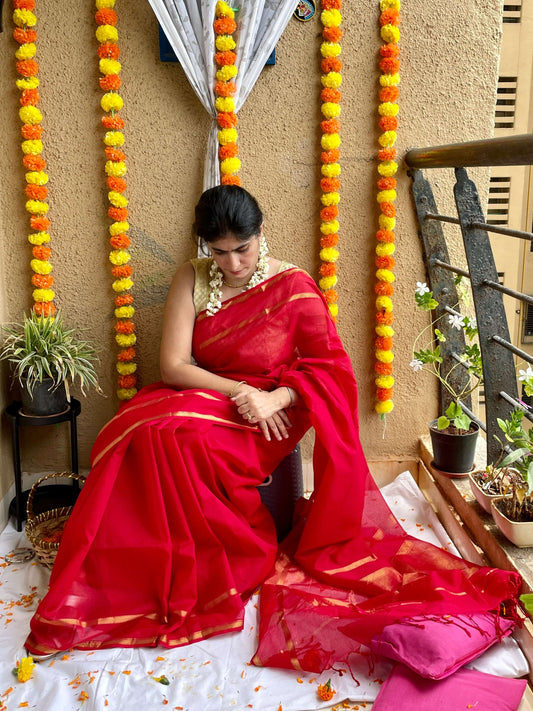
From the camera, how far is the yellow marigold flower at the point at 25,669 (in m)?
1.82

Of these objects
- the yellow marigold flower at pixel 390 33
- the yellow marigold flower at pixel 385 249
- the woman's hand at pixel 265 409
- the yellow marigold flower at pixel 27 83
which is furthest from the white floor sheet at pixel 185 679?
the yellow marigold flower at pixel 390 33

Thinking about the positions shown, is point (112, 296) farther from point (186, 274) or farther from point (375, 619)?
point (375, 619)

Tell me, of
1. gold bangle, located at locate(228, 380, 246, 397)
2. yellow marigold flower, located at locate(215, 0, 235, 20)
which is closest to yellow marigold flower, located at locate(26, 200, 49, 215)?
yellow marigold flower, located at locate(215, 0, 235, 20)

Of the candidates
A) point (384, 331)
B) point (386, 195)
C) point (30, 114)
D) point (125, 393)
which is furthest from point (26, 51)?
point (384, 331)

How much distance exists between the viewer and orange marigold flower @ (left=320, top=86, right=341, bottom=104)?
260 cm

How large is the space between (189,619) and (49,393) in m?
1.04

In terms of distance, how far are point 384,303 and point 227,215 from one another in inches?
36.1

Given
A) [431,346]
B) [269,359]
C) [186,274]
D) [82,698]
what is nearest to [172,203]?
[186,274]

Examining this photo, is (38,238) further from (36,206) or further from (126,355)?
(126,355)

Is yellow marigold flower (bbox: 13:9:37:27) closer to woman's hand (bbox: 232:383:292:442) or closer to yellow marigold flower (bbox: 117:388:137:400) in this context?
yellow marigold flower (bbox: 117:388:137:400)

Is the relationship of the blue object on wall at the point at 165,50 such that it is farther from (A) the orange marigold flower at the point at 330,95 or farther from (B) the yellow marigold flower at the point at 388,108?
(B) the yellow marigold flower at the point at 388,108

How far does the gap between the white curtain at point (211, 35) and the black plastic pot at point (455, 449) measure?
150 cm

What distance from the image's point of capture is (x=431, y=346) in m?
2.92

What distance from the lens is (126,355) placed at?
2.78 meters
